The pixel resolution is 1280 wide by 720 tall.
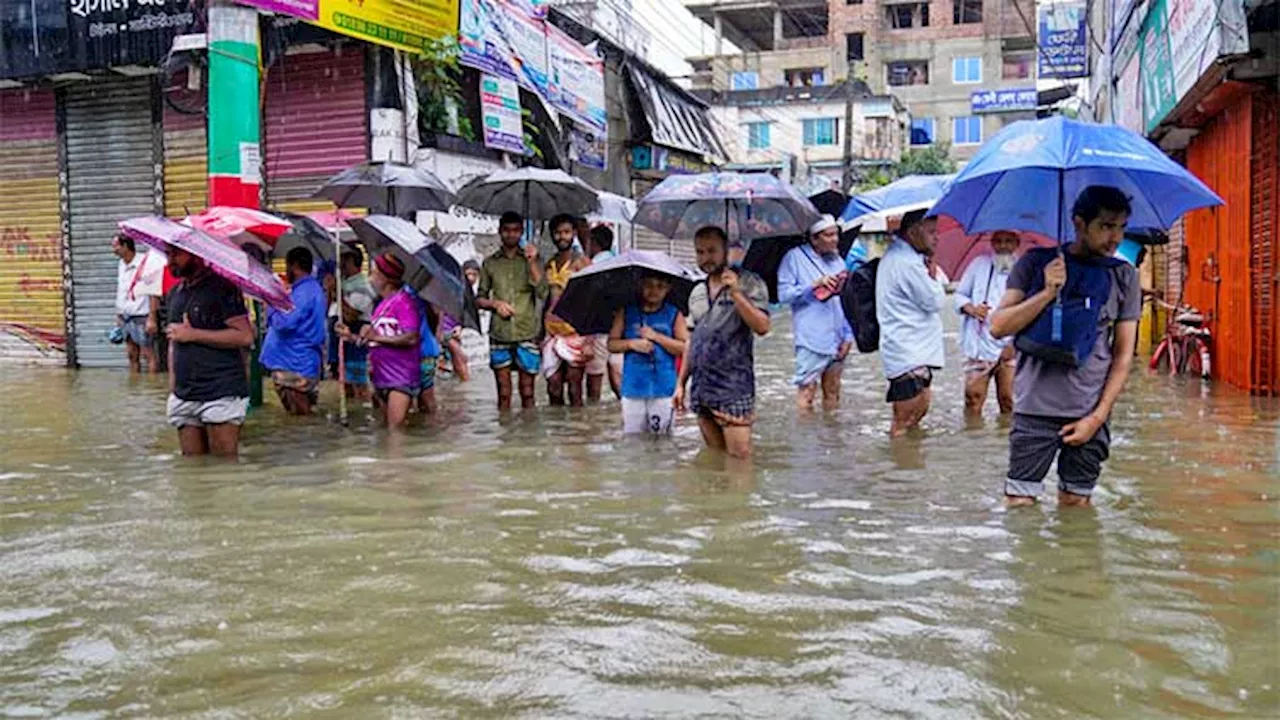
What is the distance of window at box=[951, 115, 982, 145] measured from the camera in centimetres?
5741

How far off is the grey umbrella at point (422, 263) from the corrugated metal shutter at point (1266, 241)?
281 inches

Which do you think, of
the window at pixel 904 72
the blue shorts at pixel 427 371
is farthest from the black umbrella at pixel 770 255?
the window at pixel 904 72

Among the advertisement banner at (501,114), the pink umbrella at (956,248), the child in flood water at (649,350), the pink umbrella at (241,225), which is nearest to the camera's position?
the child in flood water at (649,350)

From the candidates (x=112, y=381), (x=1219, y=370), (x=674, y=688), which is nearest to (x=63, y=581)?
(x=674, y=688)

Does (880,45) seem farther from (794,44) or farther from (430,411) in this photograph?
(430,411)

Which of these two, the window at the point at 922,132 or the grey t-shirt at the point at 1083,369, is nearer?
the grey t-shirt at the point at 1083,369

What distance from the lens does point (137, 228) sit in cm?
721

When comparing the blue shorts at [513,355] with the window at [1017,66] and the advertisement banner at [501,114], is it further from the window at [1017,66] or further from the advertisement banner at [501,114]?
the window at [1017,66]

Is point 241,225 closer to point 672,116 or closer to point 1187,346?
point 1187,346

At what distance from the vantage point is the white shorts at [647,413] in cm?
812

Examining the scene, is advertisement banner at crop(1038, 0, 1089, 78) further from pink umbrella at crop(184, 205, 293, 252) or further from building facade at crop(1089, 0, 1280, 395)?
pink umbrella at crop(184, 205, 293, 252)

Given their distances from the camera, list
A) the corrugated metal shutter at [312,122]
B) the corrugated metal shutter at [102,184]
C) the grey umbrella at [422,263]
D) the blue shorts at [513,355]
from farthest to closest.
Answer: the corrugated metal shutter at [102,184] < the corrugated metal shutter at [312,122] < the blue shorts at [513,355] < the grey umbrella at [422,263]

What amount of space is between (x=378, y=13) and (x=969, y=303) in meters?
7.86

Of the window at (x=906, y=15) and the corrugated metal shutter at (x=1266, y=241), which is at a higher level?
the window at (x=906, y=15)
